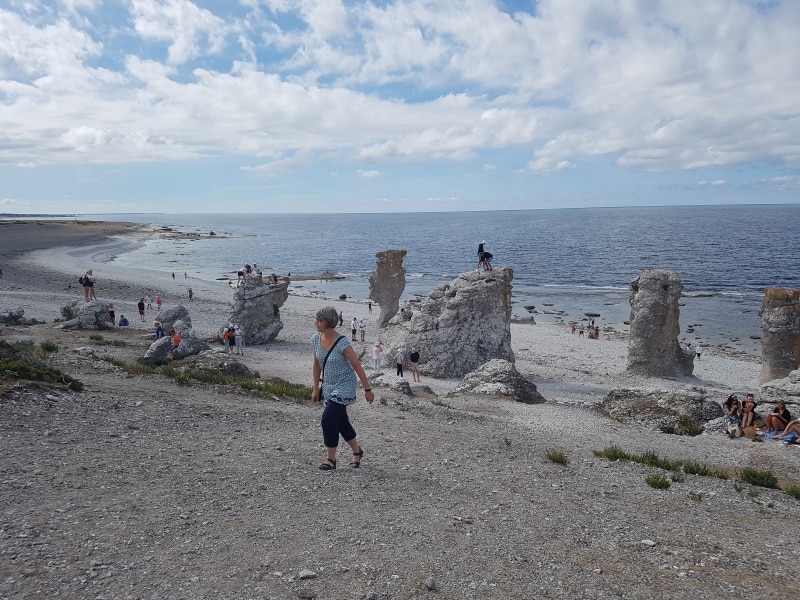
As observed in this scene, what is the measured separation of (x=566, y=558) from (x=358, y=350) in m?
23.0

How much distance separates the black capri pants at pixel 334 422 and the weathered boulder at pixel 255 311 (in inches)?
921

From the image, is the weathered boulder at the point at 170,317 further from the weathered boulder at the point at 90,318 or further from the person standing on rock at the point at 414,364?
the person standing on rock at the point at 414,364

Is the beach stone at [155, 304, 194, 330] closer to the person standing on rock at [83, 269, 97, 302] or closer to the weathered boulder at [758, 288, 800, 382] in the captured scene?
the person standing on rock at [83, 269, 97, 302]

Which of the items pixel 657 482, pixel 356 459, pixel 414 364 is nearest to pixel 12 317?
pixel 414 364

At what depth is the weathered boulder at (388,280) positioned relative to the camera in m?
37.4

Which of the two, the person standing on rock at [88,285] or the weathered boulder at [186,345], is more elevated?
the person standing on rock at [88,285]

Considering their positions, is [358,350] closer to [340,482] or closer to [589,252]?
[340,482]

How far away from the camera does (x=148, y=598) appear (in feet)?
17.0

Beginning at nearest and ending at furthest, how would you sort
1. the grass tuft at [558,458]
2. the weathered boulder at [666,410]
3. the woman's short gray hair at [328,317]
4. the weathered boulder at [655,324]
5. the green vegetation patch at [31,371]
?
the woman's short gray hair at [328,317] < the grass tuft at [558,458] < the green vegetation patch at [31,371] < the weathered boulder at [666,410] < the weathered boulder at [655,324]

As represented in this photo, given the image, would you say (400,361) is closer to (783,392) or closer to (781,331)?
(783,392)

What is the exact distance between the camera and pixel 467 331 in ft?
81.5

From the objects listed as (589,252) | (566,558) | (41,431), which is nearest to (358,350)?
(41,431)

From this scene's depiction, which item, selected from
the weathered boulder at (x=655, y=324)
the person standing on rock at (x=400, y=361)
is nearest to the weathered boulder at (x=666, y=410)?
the person standing on rock at (x=400, y=361)

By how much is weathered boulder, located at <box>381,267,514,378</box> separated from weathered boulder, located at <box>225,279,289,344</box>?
9.95 metres
